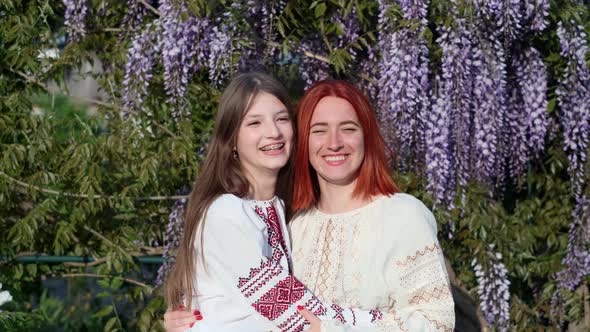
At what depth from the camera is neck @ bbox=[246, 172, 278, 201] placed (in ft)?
7.70

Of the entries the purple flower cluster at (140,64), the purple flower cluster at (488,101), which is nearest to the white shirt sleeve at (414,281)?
the purple flower cluster at (488,101)

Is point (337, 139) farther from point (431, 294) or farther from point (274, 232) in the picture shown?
point (431, 294)

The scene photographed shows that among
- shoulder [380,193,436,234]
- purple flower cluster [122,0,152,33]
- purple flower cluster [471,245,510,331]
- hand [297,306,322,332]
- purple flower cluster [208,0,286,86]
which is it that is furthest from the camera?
purple flower cluster [122,0,152,33]

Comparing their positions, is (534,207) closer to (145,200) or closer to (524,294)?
(524,294)

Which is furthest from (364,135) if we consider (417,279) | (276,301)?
(276,301)

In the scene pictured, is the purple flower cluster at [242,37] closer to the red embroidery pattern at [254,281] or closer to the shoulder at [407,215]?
the shoulder at [407,215]

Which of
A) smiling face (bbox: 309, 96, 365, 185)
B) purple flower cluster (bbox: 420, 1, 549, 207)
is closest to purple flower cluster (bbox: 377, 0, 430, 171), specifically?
purple flower cluster (bbox: 420, 1, 549, 207)

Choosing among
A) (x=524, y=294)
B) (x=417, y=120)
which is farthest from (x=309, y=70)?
(x=524, y=294)

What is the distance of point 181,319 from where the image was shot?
229 cm

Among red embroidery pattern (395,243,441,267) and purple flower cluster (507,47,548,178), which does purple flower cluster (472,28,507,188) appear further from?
red embroidery pattern (395,243,441,267)

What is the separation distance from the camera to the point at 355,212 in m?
2.33

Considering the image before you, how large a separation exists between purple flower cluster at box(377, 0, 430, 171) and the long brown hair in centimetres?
106

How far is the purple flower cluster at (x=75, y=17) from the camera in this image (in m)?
3.78

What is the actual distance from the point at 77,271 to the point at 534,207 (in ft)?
7.34
